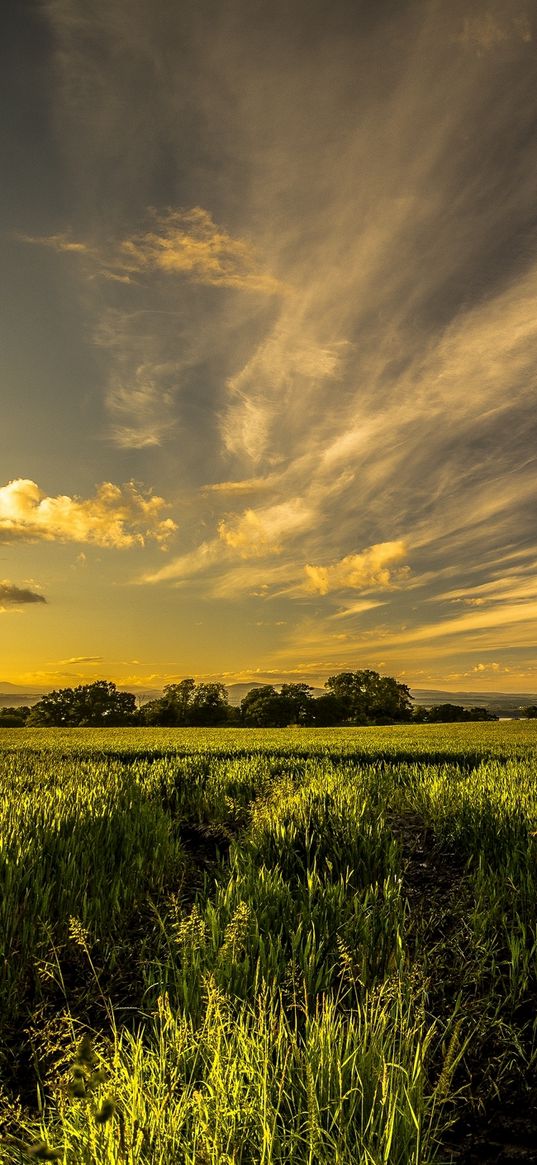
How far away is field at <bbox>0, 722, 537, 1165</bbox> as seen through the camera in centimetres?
208

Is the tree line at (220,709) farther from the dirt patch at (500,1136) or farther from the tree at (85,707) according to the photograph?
the dirt patch at (500,1136)

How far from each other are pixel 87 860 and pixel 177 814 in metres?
3.29

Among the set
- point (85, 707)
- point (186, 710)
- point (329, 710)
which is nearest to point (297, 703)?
point (329, 710)

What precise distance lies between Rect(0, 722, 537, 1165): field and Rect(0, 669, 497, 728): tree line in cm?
6788

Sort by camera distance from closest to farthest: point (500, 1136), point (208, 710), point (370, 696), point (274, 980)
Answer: point (500, 1136) → point (274, 980) → point (208, 710) → point (370, 696)

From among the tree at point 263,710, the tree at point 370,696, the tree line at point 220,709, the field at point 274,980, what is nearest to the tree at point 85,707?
the tree line at point 220,709

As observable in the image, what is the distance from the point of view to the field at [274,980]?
2.08 metres

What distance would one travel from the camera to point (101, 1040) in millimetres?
3178

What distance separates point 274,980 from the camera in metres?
2.64

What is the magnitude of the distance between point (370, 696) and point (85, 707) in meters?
43.4

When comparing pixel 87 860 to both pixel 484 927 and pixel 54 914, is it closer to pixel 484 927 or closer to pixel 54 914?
pixel 54 914

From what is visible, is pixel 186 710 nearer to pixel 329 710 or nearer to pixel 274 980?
pixel 329 710

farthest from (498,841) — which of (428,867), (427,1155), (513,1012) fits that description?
(427,1155)

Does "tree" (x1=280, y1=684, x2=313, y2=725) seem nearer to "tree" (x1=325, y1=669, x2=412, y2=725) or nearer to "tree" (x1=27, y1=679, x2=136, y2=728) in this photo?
"tree" (x1=325, y1=669, x2=412, y2=725)
